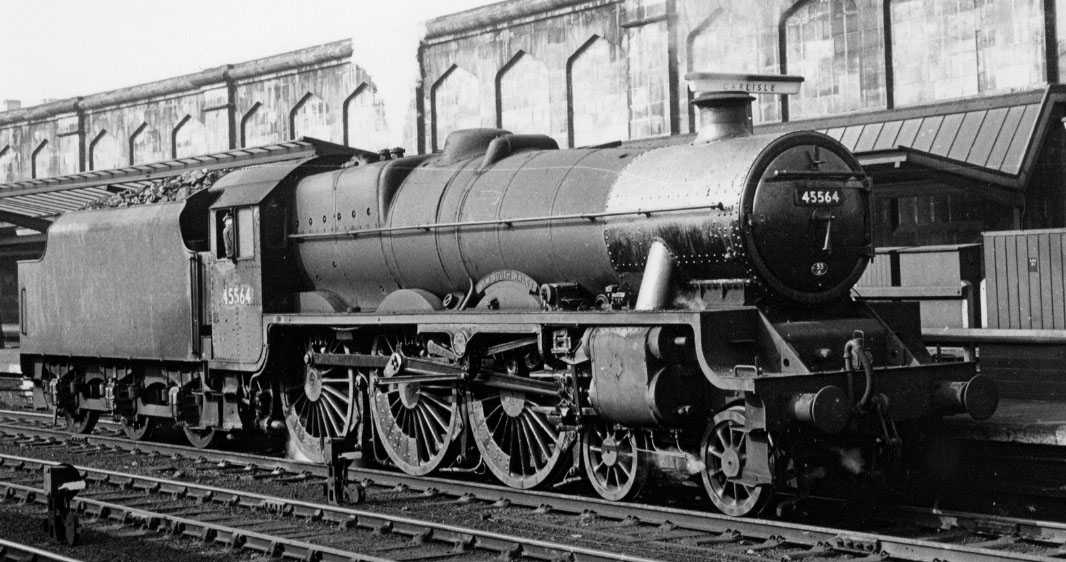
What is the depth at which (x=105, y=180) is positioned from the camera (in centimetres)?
2256

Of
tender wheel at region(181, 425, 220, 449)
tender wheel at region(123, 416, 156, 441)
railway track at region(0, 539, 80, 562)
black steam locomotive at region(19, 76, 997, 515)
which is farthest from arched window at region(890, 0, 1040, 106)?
railway track at region(0, 539, 80, 562)

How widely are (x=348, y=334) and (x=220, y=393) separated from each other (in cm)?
251

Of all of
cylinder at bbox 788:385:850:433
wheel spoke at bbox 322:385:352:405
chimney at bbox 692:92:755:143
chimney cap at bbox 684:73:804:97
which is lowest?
wheel spoke at bbox 322:385:352:405

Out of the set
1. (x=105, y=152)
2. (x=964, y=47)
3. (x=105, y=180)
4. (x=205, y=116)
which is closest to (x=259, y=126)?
(x=205, y=116)

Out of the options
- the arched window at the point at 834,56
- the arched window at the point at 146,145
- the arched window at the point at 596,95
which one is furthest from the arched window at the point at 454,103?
the arched window at the point at 146,145

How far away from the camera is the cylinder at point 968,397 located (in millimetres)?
8664

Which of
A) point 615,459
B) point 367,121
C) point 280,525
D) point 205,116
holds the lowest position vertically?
point 280,525

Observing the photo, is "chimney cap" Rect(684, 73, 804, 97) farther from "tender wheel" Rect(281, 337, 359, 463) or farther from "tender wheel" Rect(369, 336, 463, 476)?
"tender wheel" Rect(281, 337, 359, 463)

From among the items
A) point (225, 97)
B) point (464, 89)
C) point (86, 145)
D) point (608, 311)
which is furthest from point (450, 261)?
point (86, 145)

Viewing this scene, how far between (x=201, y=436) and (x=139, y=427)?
1193mm

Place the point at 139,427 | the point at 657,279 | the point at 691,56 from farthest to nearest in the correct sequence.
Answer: the point at 691,56 < the point at 139,427 < the point at 657,279

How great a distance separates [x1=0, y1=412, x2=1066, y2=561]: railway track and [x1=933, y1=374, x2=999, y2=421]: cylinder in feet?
2.57

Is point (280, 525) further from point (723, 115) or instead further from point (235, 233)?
point (723, 115)

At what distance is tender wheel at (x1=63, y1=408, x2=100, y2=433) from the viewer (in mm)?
15859
